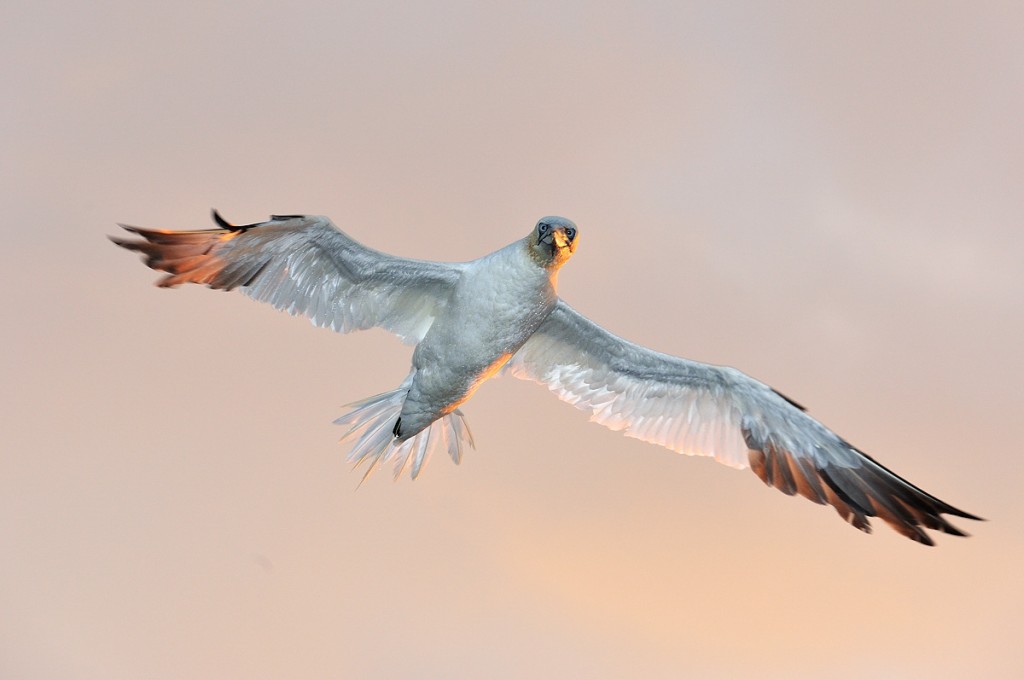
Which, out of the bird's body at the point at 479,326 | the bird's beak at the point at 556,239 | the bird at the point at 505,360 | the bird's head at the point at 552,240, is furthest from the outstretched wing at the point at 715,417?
the bird's beak at the point at 556,239

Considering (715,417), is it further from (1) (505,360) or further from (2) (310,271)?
(2) (310,271)

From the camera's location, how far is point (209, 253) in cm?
642

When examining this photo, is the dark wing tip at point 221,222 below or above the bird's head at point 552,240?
below

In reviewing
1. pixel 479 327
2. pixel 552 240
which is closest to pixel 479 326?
pixel 479 327

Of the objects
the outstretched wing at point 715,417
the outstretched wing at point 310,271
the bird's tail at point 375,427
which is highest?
the outstretched wing at point 715,417

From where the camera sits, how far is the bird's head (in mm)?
6023

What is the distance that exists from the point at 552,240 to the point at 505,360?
1215mm

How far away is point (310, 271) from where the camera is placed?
680cm

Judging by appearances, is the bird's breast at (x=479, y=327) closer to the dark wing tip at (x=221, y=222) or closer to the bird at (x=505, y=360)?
the bird at (x=505, y=360)

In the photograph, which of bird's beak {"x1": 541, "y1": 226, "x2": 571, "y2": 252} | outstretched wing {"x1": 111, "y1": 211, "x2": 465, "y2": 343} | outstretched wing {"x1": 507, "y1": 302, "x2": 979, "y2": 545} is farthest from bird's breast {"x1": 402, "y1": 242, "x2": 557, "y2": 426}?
outstretched wing {"x1": 507, "y1": 302, "x2": 979, "y2": 545}

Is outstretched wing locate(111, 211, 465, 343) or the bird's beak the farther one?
outstretched wing locate(111, 211, 465, 343)

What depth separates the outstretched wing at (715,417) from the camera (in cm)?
664

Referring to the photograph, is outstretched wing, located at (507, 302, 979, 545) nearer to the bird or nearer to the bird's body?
the bird

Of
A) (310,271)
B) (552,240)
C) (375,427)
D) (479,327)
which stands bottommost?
(375,427)
